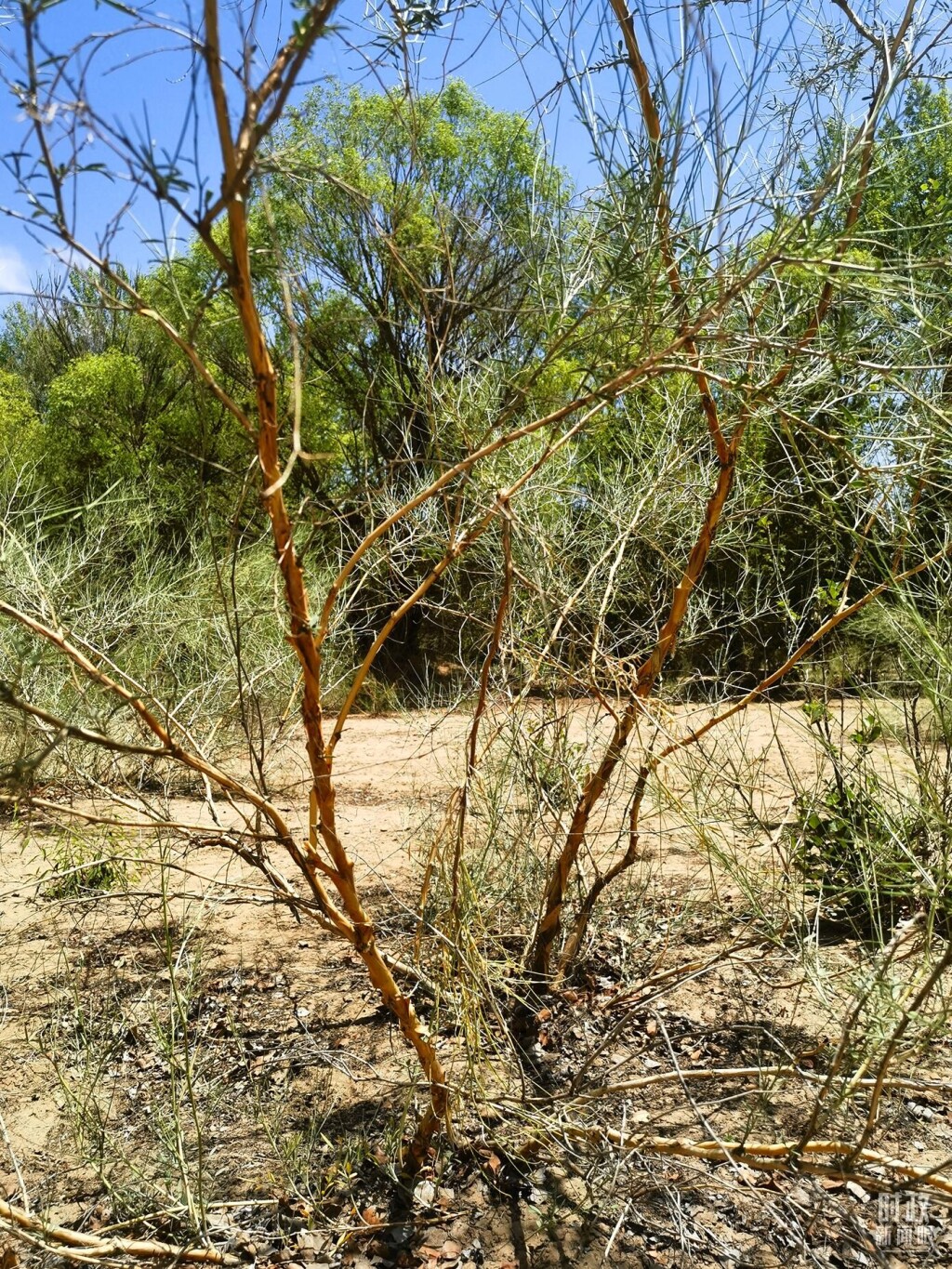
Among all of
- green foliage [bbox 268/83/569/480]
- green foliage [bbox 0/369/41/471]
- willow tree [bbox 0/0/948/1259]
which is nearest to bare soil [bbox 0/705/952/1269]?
willow tree [bbox 0/0/948/1259]

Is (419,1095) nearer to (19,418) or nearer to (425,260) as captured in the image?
(425,260)

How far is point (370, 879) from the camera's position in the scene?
4.54m

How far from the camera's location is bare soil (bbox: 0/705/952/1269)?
2.39 m

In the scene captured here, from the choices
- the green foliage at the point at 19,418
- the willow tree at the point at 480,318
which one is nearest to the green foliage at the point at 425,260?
the willow tree at the point at 480,318

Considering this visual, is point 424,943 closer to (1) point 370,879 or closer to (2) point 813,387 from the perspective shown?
(1) point 370,879

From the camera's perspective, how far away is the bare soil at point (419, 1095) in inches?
94.0

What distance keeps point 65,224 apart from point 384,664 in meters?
13.7

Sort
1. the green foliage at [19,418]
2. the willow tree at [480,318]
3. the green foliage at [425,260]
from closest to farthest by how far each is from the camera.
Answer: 1. the willow tree at [480,318]
2. the green foliage at [425,260]
3. the green foliage at [19,418]

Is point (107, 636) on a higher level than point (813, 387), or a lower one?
lower

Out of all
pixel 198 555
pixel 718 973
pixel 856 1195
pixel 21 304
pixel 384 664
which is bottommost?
pixel 856 1195

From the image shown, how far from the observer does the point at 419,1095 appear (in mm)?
2992

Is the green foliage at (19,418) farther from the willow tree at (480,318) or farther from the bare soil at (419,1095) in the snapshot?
the willow tree at (480,318)

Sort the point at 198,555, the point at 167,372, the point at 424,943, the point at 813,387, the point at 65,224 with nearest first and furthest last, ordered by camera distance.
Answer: the point at 65,224, the point at 813,387, the point at 424,943, the point at 198,555, the point at 167,372

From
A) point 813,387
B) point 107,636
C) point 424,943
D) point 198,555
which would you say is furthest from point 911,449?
point 198,555
